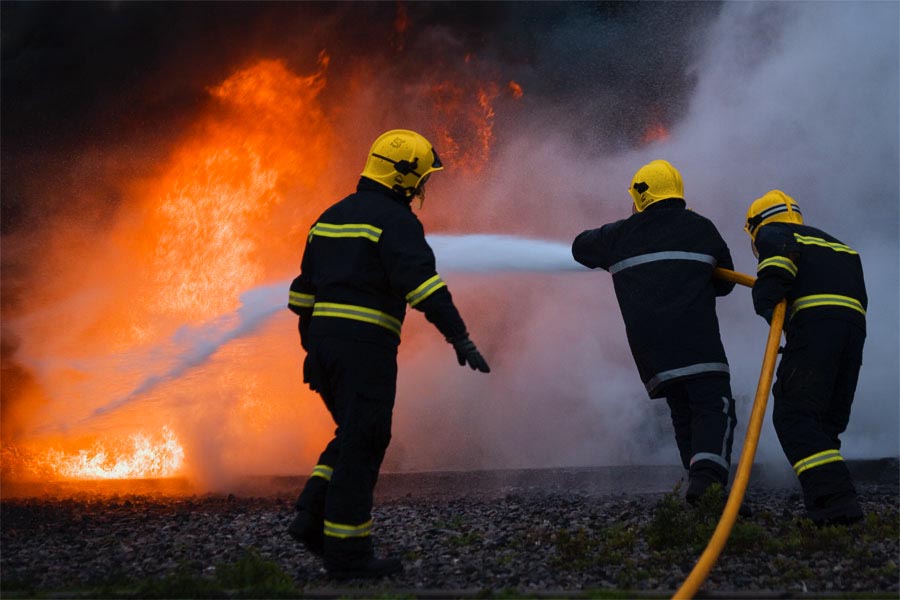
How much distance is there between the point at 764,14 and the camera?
11703mm

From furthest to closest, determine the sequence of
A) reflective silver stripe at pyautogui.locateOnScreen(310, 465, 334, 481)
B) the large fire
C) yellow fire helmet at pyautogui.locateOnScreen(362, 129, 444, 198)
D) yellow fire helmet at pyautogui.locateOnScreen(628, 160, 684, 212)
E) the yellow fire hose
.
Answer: the large fire
yellow fire helmet at pyautogui.locateOnScreen(628, 160, 684, 212)
yellow fire helmet at pyautogui.locateOnScreen(362, 129, 444, 198)
reflective silver stripe at pyautogui.locateOnScreen(310, 465, 334, 481)
the yellow fire hose

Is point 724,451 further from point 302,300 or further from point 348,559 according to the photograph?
point 302,300

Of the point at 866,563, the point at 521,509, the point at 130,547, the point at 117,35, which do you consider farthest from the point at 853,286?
the point at 117,35

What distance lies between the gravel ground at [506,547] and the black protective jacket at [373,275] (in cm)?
136

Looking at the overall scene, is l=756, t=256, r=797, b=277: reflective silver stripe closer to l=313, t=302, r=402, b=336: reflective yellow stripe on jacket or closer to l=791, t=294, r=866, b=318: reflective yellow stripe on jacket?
l=791, t=294, r=866, b=318: reflective yellow stripe on jacket

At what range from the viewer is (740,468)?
5.00 metres

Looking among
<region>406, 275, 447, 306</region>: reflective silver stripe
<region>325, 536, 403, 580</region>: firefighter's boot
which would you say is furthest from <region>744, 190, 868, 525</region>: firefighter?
<region>325, 536, 403, 580</region>: firefighter's boot

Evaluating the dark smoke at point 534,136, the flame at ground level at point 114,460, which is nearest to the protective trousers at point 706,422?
the dark smoke at point 534,136

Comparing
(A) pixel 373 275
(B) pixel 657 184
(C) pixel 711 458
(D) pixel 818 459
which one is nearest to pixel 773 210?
(B) pixel 657 184

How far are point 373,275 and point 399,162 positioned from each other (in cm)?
76

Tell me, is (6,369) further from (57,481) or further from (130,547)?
(130,547)

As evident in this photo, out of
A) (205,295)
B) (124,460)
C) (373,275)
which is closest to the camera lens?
(373,275)

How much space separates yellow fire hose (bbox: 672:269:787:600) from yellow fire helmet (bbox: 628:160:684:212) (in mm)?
642

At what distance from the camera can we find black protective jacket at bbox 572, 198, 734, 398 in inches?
231
